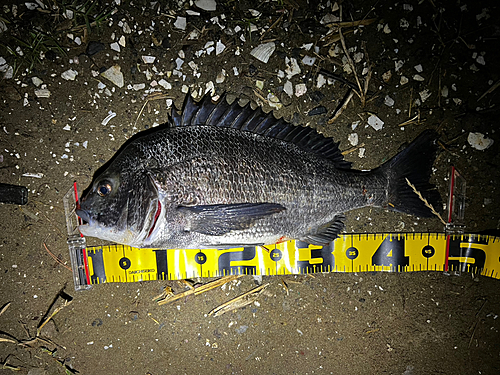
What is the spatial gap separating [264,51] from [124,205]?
1.59 meters

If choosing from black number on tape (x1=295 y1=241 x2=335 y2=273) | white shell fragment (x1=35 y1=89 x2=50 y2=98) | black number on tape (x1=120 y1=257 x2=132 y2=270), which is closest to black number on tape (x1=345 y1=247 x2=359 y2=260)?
black number on tape (x1=295 y1=241 x2=335 y2=273)

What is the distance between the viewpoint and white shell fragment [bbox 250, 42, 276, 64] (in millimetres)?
2254

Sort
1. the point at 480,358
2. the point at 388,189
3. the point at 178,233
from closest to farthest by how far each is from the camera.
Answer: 1. the point at 178,233
2. the point at 388,189
3. the point at 480,358

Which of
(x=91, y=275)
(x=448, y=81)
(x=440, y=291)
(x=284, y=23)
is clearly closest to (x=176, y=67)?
(x=284, y=23)

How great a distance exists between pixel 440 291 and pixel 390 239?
672mm

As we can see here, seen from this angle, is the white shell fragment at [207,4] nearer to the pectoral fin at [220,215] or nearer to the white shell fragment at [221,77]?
the white shell fragment at [221,77]

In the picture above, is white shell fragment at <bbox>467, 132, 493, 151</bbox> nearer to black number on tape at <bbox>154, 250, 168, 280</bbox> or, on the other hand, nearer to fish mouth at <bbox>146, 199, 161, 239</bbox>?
fish mouth at <bbox>146, 199, 161, 239</bbox>

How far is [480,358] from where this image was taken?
2.44 metres

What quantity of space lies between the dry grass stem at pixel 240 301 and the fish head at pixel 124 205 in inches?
40.9

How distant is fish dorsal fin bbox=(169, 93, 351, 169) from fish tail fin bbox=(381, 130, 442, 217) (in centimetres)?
36

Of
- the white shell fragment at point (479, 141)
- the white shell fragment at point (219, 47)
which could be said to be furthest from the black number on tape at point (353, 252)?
the white shell fragment at point (219, 47)

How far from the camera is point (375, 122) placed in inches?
91.5

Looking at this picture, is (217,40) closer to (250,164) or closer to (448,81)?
(250,164)

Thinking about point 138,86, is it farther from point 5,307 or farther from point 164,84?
point 5,307
